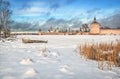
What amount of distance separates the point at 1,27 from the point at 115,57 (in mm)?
32596

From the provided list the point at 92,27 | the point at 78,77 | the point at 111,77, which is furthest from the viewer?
the point at 92,27

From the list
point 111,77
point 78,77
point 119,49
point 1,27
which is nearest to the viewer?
point 78,77

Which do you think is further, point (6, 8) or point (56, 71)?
point (6, 8)

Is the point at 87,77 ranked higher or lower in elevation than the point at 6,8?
lower

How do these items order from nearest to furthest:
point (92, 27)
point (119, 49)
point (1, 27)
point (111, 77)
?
1. point (111, 77)
2. point (119, 49)
3. point (1, 27)
4. point (92, 27)

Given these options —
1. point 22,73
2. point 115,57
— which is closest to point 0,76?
point 22,73

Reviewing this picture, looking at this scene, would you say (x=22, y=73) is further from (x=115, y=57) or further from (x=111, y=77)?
(x=115, y=57)

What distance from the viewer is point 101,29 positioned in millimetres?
111250

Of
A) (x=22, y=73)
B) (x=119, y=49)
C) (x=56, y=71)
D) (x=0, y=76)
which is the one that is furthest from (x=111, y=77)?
(x=119, y=49)

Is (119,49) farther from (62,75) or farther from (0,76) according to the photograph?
(0,76)

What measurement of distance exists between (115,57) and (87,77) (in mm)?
4062

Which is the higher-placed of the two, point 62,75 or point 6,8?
point 6,8

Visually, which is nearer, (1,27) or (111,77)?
(111,77)

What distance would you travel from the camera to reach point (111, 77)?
6.79m
